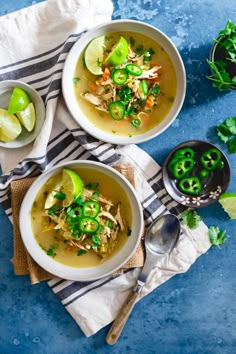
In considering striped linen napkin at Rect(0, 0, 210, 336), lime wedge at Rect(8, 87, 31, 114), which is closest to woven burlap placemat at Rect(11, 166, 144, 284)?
striped linen napkin at Rect(0, 0, 210, 336)

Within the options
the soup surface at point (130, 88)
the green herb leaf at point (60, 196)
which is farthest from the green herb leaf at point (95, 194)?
the soup surface at point (130, 88)

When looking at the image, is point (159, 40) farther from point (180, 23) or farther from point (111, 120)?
point (111, 120)

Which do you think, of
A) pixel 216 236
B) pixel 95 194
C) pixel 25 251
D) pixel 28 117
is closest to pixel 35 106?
pixel 28 117

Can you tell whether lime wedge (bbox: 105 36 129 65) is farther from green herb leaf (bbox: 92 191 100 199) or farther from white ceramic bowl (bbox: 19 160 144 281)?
green herb leaf (bbox: 92 191 100 199)

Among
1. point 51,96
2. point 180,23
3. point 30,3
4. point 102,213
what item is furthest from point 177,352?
point 30,3

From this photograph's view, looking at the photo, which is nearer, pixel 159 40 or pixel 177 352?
pixel 159 40

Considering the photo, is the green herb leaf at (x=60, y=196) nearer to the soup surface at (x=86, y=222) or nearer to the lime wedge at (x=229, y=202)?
the soup surface at (x=86, y=222)
